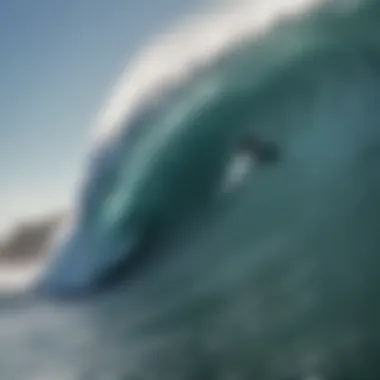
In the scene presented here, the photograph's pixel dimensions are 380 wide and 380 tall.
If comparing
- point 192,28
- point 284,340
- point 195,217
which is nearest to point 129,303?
point 195,217

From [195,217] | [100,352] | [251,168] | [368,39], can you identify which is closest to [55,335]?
[100,352]

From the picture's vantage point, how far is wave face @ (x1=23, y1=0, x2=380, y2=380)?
5.50 ft

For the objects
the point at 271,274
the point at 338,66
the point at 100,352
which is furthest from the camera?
the point at 338,66

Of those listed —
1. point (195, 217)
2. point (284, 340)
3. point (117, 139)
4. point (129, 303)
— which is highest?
point (117, 139)

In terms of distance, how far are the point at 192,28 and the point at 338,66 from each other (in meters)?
0.45

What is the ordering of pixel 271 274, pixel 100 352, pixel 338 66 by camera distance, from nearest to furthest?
pixel 100 352, pixel 271 274, pixel 338 66

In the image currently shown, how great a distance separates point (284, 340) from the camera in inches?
66.3

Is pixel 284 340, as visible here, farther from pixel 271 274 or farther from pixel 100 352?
pixel 100 352

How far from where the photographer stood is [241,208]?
1.85 meters

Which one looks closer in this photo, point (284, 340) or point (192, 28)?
point (284, 340)

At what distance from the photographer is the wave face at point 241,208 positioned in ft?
5.50

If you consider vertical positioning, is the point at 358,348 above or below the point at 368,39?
below

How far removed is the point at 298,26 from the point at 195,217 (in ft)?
2.09

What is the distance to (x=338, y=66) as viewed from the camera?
193 cm
